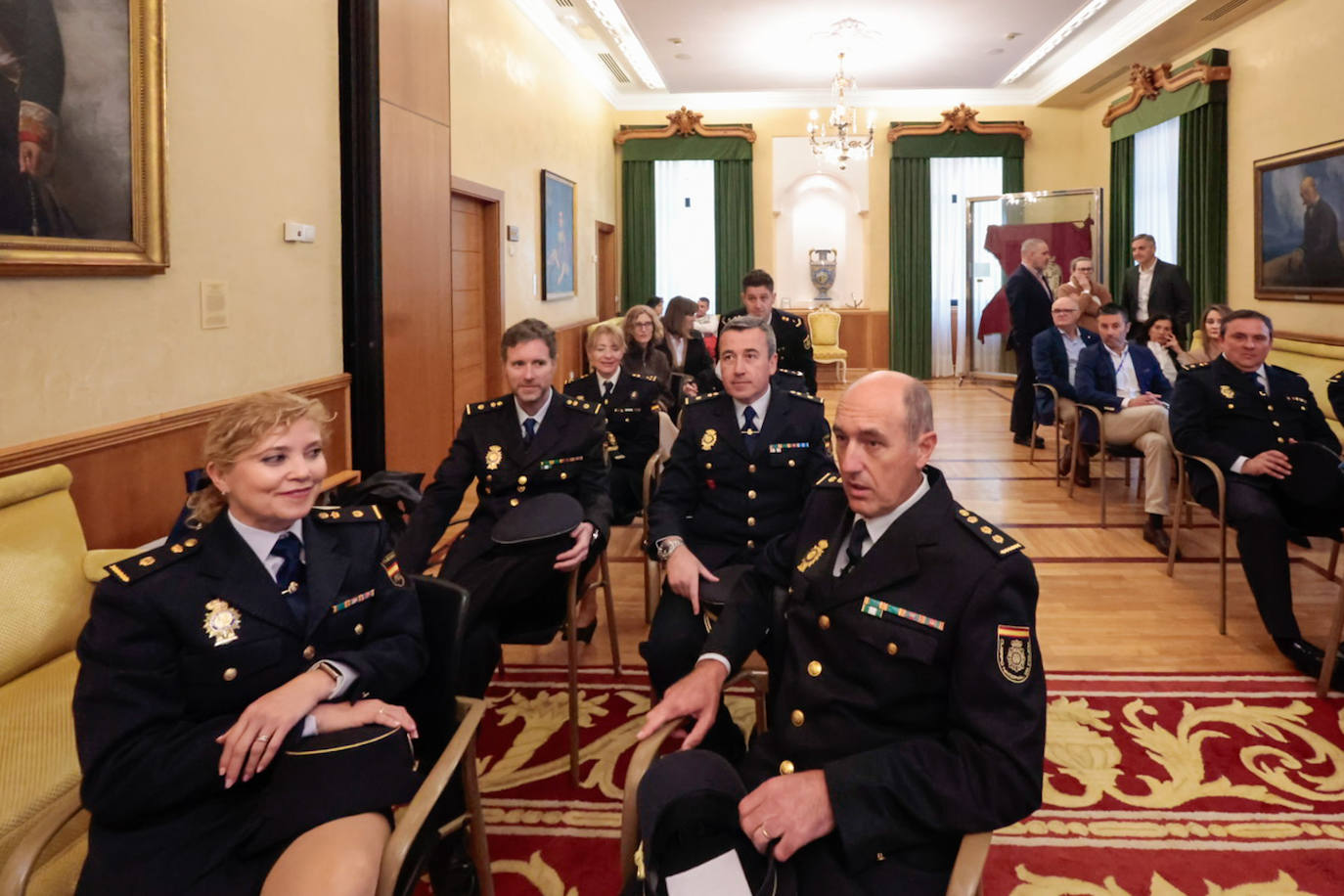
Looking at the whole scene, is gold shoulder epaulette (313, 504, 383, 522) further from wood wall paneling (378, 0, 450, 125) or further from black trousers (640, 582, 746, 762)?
wood wall paneling (378, 0, 450, 125)

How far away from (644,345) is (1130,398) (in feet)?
10.1

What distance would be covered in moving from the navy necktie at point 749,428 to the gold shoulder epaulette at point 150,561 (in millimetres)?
1803

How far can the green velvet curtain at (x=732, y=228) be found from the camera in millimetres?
13641

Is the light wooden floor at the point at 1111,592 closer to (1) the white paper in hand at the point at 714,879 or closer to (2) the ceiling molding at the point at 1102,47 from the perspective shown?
(1) the white paper in hand at the point at 714,879

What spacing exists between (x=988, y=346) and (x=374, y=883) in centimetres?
1307

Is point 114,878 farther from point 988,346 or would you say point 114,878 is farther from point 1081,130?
point 1081,130

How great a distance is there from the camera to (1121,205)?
1138cm

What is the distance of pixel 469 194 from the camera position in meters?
7.07

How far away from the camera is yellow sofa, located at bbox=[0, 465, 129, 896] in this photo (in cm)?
195


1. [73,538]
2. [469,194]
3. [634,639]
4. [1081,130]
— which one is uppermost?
[1081,130]

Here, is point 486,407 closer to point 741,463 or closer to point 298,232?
point 741,463

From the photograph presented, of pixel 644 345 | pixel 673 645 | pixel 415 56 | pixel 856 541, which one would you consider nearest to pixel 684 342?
pixel 644 345

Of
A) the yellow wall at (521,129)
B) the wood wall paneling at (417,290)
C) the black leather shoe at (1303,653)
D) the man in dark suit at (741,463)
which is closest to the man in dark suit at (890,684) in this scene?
the man in dark suit at (741,463)

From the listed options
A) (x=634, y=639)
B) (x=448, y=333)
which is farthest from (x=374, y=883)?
(x=448, y=333)
